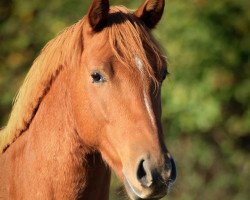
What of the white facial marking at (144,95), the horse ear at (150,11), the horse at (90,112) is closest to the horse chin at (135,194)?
the horse at (90,112)

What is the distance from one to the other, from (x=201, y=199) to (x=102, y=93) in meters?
6.55

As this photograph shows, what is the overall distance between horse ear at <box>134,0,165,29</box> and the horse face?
0.31 m

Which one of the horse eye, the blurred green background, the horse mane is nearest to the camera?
the horse eye

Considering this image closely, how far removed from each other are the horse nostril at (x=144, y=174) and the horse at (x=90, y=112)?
29 mm

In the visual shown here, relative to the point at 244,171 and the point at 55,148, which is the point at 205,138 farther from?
the point at 55,148

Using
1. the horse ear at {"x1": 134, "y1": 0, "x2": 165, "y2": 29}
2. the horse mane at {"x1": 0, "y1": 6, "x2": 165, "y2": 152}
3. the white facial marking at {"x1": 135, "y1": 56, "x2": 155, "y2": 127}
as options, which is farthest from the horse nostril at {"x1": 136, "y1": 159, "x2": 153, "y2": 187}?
the horse ear at {"x1": 134, "y1": 0, "x2": 165, "y2": 29}

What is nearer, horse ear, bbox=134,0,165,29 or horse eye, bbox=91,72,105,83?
horse eye, bbox=91,72,105,83

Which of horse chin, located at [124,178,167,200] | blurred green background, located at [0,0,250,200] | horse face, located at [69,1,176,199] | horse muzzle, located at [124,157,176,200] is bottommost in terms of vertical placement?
blurred green background, located at [0,0,250,200]

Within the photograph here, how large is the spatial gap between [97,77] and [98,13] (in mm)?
390

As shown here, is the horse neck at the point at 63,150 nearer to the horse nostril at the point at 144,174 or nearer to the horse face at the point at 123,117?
the horse face at the point at 123,117

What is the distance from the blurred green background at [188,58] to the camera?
9094 mm

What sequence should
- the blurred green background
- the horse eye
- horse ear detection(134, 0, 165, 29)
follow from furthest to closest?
the blurred green background < horse ear detection(134, 0, 165, 29) < the horse eye

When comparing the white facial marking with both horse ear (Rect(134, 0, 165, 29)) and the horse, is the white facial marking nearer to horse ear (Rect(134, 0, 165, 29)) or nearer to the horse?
the horse

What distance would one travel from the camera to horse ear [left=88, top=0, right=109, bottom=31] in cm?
389
